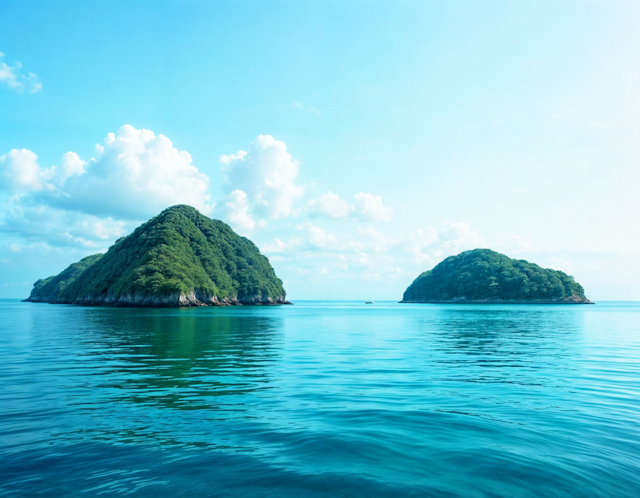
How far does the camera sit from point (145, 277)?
175250 millimetres

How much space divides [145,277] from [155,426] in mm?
180113

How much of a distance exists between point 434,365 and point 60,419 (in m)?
18.6

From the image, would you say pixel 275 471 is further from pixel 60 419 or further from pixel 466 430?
pixel 60 419

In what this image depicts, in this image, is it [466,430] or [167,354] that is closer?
[466,430]

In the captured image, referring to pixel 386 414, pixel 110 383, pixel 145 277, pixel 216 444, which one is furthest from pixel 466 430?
pixel 145 277

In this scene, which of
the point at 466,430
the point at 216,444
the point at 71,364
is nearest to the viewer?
the point at 216,444

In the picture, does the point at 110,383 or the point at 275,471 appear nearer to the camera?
the point at 275,471

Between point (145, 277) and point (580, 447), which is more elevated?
point (145, 277)

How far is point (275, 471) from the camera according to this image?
822 cm

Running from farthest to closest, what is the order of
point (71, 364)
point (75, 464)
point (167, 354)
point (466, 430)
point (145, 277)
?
point (145, 277) → point (167, 354) → point (71, 364) → point (466, 430) → point (75, 464)

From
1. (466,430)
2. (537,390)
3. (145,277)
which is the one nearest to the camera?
(466,430)

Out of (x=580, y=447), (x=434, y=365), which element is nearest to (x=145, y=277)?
(x=434, y=365)

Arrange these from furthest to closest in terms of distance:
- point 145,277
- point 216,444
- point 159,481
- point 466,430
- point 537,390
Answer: point 145,277, point 537,390, point 466,430, point 216,444, point 159,481

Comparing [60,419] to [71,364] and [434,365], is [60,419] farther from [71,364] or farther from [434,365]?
[434,365]
